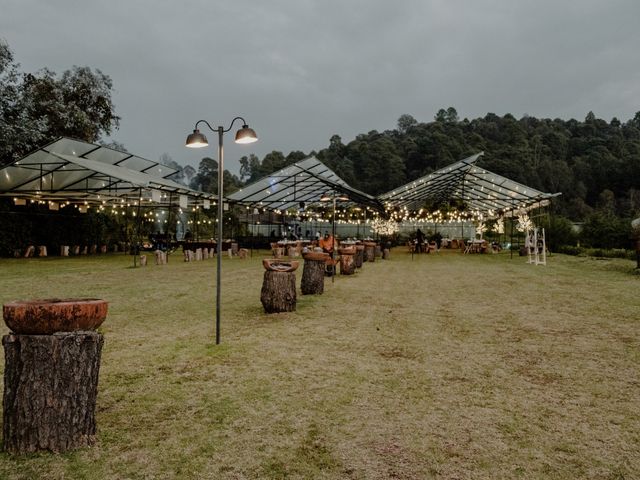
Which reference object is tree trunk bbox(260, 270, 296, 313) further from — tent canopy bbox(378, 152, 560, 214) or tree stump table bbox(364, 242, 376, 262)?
tent canopy bbox(378, 152, 560, 214)

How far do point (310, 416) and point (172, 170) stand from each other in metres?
20.8

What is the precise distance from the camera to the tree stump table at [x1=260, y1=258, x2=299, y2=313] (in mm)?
6141

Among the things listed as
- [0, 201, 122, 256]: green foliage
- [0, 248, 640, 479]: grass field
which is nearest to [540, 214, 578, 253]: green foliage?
[0, 248, 640, 479]: grass field

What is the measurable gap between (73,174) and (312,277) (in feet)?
40.7

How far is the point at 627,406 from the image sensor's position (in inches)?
116

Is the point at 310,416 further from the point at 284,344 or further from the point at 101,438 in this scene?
the point at 284,344

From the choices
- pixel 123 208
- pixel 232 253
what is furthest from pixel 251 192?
pixel 123 208

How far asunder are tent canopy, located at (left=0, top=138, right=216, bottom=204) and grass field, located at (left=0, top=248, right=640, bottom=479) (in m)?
8.86

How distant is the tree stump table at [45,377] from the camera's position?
2211 mm

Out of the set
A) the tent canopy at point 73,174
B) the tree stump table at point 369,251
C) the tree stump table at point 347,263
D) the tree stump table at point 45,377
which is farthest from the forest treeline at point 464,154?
the tree stump table at point 45,377

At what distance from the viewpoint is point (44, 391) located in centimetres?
222

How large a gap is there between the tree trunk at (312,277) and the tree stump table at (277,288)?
1.74 meters

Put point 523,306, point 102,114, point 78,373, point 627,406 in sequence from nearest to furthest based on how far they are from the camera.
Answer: point 78,373
point 627,406
point 523,306
point 102,114

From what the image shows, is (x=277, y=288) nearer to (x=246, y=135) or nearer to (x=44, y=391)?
(x=246, y=135)
